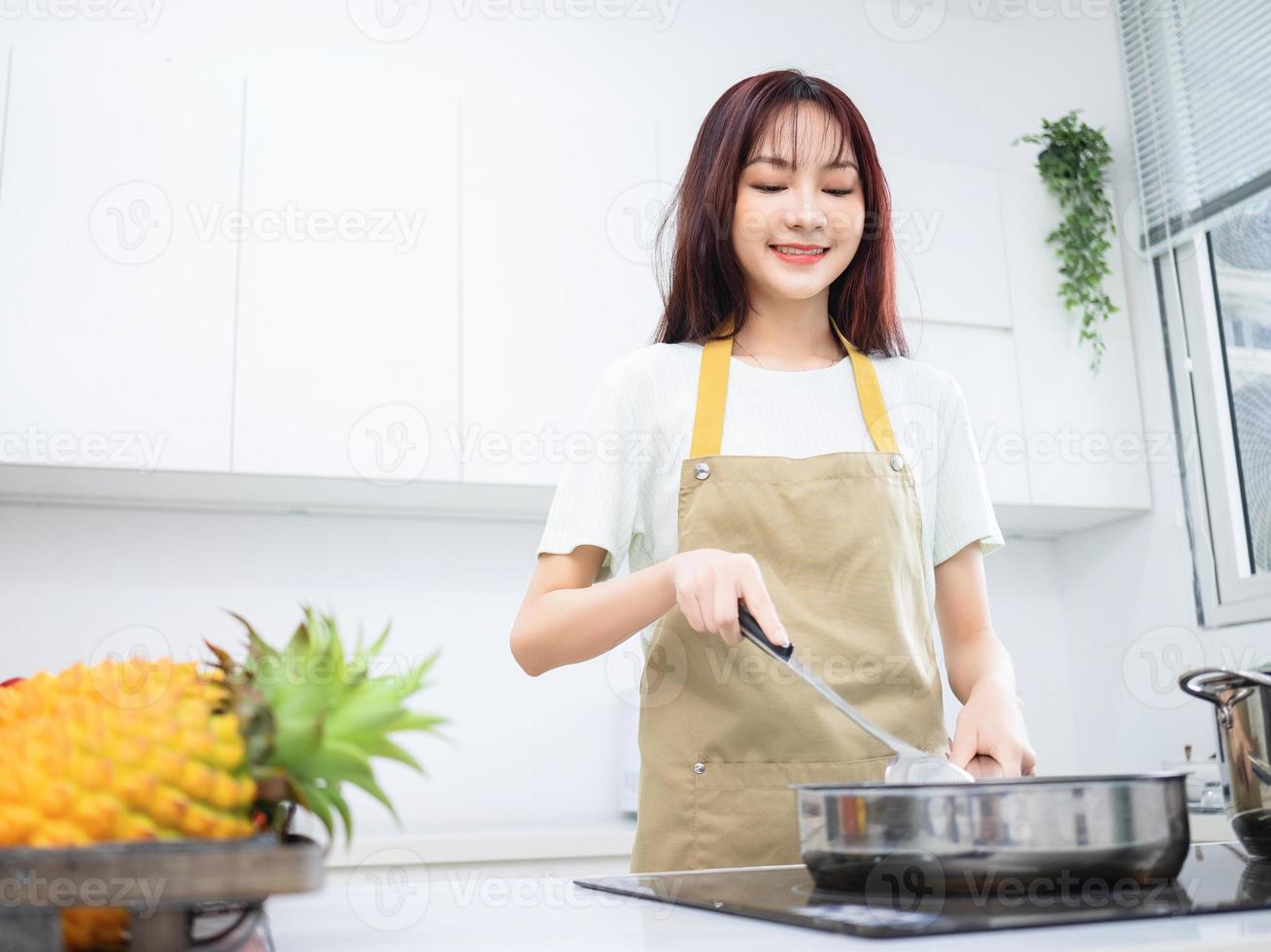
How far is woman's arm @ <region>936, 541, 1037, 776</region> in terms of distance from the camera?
3.26 ft

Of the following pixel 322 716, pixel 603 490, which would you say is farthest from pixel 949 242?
pixel 322 716

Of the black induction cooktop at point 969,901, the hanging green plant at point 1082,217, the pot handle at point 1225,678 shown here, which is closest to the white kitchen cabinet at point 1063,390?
the hanging green plant at point 1082,217

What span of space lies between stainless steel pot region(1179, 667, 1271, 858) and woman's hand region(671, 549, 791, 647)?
27 cm

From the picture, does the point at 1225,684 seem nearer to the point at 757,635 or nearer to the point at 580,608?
the point at 757,635

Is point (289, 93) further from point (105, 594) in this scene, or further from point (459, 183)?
point (105, 594)

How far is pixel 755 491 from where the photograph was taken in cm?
112

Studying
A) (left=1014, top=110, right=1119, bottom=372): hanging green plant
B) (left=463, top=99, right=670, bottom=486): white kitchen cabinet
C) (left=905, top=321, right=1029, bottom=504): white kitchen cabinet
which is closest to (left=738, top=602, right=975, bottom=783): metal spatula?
(left=463, top=99, right=670, bottom=486): white kitchen cabinet

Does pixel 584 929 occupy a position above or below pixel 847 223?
below

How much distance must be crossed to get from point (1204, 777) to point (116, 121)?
7.38 feet

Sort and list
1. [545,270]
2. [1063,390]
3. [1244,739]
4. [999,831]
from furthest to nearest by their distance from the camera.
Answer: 1. [1063,390]
2. [545,270]
3. [1244,739]
4. [999,831]

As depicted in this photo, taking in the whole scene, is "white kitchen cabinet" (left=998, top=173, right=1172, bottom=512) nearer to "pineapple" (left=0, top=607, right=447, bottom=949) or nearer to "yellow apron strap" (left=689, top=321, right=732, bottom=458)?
"yellow apron strap" (left=689, top=321, right=732, bottom=458)

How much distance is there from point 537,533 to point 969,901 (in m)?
2.02

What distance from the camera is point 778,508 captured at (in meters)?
1.12

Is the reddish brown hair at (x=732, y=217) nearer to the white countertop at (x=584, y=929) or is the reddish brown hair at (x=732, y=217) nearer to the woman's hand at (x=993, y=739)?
the woman's hand at (x=993, y=739)
